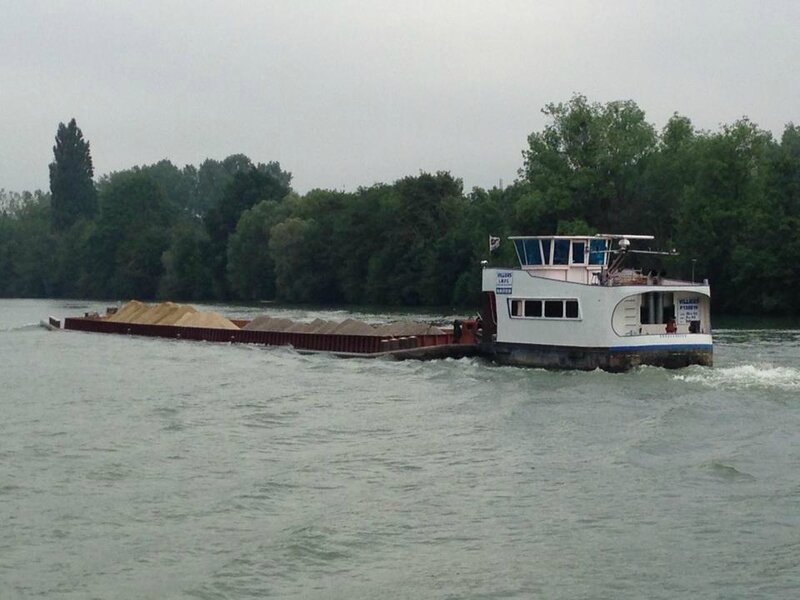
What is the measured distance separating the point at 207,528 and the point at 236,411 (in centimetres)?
1165

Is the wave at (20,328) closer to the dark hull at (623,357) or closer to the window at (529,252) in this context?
the window at (529,252)

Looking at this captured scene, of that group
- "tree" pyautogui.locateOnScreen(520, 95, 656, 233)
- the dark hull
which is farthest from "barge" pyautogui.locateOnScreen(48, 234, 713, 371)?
"tree" pyautogui.locateOnScreen(520, 95, 656, 233)

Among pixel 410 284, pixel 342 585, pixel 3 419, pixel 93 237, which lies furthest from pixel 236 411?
pixel 93 237

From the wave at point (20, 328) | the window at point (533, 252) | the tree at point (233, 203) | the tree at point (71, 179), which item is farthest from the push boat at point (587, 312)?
the tree at point (71, 179)

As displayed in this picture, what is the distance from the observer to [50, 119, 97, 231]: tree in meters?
163

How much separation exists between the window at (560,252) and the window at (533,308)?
8.58 feet

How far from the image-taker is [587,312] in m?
32.9

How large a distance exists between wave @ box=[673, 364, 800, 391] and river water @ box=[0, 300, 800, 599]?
0.40 ft

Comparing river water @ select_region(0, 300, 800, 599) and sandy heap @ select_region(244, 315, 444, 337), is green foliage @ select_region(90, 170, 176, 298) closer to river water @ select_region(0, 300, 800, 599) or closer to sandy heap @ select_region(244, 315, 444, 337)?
sandy heap @ select_region(244, 315, 444, 337)

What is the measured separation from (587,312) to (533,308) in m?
2.21

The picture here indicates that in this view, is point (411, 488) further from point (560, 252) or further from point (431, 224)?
point (431, 224)

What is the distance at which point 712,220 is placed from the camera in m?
69.8

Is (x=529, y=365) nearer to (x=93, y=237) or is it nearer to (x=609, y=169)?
(x=609, y=169)

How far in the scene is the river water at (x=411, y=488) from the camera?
14.4m
